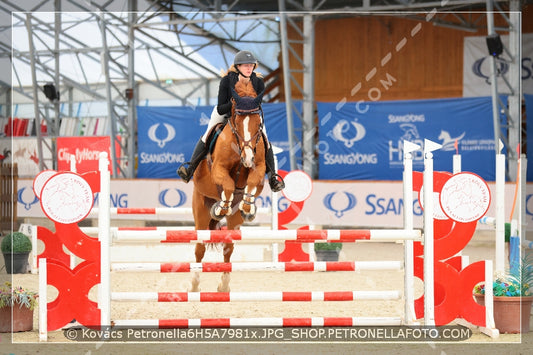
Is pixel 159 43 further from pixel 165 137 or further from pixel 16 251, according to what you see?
pixel 16 251

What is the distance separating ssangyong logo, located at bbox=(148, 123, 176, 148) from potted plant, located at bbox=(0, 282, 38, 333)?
34.1 feet

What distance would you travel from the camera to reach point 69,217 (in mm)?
4102

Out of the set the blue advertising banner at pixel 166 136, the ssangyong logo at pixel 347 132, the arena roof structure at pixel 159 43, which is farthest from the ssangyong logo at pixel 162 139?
the ssangyong logo at pixel 347 132

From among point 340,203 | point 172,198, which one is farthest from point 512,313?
point 172,198

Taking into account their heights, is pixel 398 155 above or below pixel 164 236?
above

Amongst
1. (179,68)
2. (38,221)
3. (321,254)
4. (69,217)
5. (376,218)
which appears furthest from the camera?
(179,68)

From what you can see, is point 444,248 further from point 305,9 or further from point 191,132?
point 191,132

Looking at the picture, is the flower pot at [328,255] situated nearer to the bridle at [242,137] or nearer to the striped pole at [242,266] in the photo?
the striped pole at [242,266]

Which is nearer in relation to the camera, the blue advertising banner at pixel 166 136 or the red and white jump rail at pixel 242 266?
the red and white jump rail at pixel 242 266

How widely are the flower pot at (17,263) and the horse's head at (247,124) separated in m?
4.19

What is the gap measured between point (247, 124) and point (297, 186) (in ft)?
8.64

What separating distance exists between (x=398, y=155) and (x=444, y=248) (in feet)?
28.9

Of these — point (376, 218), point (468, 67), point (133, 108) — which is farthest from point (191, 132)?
point (468, 67)

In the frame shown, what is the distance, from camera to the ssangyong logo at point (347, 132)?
43.6 ft
